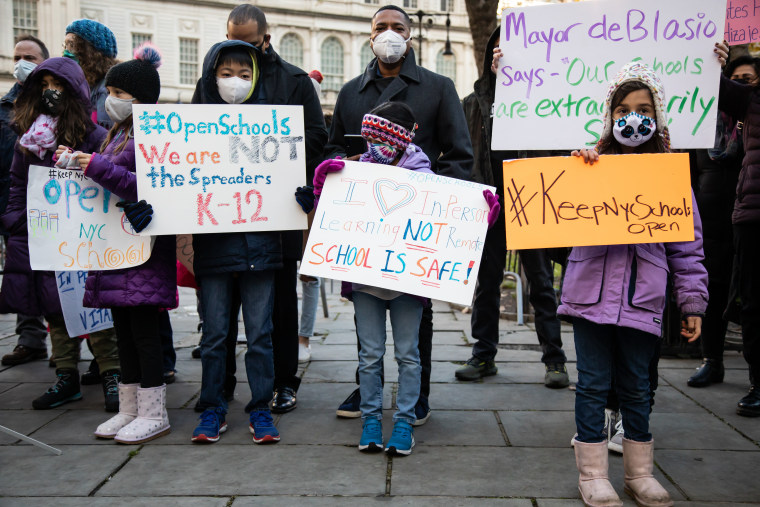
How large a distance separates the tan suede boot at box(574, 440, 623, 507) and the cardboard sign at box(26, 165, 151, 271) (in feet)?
8.14

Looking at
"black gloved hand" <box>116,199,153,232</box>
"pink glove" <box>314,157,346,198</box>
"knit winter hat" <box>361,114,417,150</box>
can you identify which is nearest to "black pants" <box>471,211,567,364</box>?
"knit winter hat" <box>361,114,417,150</box>

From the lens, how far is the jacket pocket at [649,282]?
288 centimetres

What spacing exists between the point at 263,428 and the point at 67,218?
4.97ft

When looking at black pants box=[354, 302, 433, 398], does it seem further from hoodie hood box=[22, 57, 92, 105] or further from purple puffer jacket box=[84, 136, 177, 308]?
hoodie hood box=[22, 57, 92, 105]

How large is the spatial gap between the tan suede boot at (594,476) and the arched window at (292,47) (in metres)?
38.4

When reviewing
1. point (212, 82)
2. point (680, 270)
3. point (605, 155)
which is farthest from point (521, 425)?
point (212, 82)

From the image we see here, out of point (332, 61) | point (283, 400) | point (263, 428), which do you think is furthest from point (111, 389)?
point (332, 61)

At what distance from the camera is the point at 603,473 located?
2.92 meters

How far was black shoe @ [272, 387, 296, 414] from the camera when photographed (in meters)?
4.15

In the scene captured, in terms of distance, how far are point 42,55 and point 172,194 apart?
8.26 ft

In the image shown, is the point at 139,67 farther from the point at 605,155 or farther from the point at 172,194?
the point at 605,155

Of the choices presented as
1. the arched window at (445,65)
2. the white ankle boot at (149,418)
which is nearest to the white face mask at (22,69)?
the white ankle boot at (149,418)

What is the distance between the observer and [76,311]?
426 cm

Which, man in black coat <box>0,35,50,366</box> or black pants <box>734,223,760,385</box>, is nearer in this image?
black pants <box>734,223,760,385</box>
